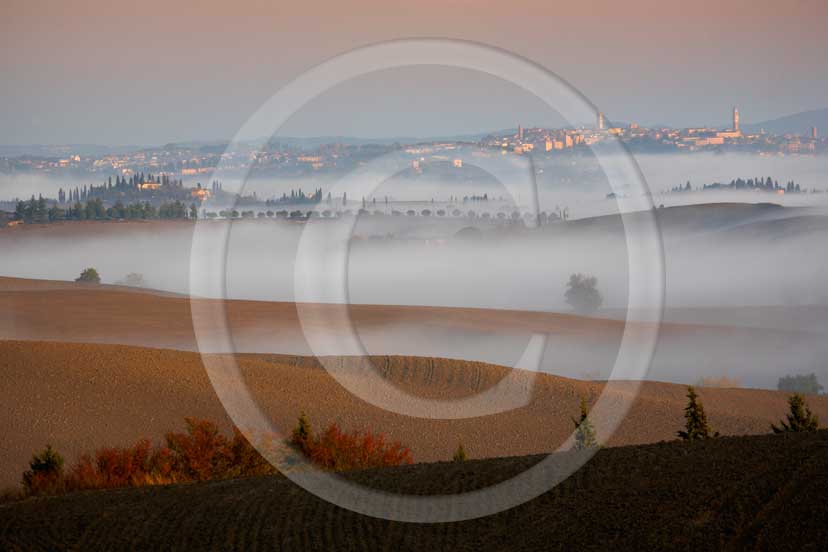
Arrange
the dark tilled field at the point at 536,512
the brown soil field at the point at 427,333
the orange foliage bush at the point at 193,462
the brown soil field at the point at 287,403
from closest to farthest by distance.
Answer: the dark tilled field at the point at 536,512
the orange foliage bush at the point at 193,462
the brown soil field at the point at 287,403
the brown soil field at the point at 427,333

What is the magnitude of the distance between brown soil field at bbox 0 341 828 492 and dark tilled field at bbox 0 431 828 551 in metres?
13.1

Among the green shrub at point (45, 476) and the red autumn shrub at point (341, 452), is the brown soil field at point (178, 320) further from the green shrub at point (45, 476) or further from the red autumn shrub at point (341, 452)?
the red autumn shrub at point (341, 452)

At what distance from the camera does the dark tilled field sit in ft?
39.2

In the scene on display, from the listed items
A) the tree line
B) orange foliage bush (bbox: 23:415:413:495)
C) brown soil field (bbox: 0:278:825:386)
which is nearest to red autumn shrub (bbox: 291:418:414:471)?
orange foliage bush (bbox: 23:415:413:495)

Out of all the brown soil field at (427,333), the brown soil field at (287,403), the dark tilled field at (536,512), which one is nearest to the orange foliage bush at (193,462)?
the dark tilled field at (536,512)

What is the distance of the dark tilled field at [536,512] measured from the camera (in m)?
11.9

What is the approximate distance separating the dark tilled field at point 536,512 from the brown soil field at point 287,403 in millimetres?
13116

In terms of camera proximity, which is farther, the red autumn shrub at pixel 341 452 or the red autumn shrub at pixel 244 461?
the red autumn shrub at pixel 341 452

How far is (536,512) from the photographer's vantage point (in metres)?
13.8

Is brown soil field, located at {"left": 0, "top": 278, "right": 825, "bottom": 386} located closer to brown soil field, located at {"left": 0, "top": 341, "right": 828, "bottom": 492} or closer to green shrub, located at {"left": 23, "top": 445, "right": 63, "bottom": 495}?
brown soil field, located at {"left": 0, "top": 341, "right": 828, "bottom": 492}

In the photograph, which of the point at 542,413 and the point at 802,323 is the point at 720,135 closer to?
the point at 802,323

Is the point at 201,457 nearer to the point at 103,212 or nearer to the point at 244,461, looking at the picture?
the point at 244,461

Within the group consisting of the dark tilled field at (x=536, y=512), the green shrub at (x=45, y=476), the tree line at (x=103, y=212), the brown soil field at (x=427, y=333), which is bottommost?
the brown soil field at (x=427, y=333)

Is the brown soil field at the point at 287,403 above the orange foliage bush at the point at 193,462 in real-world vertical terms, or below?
below
